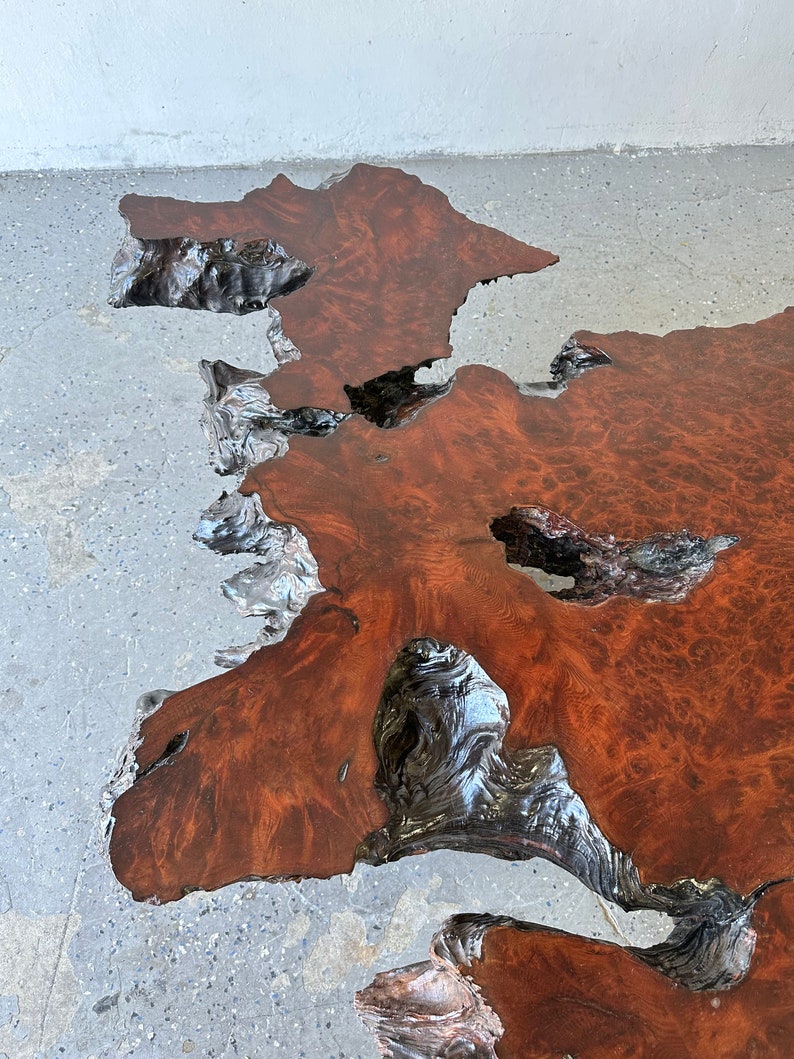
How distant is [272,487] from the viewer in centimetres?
109

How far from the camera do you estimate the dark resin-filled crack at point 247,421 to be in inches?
47.9

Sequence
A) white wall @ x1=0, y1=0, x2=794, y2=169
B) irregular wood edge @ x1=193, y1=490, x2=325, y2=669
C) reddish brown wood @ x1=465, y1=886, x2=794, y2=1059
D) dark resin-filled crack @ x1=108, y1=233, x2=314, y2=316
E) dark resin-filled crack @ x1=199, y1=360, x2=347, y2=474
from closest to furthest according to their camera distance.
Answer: reddish brown wood @ x1=465, y1=886, x2=794, y2=1059 < irregular wood edge @ x1=193, y1=490, x2=325, y2=669 < dark resin-filled crack @ x1=199, y1=360, x2=347, y2=474 < dark resin-filled crack @ x1=108, y1=233, x2=314, y2=316 < white wall @ x1=0, y1=0, x2=794, y2=169

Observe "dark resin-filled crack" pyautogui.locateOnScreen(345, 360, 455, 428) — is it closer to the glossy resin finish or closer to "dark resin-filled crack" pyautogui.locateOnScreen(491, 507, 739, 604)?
the glossy resin finish

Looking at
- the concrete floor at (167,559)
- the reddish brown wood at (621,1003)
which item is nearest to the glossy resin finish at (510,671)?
the reddish brown wood at (621,1003)

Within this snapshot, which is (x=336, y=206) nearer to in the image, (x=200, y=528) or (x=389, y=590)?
(x=200, y=528)

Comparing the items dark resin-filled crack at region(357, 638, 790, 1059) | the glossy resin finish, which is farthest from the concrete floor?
dark resin-filled crack at region(357, 638, 790, 1059)

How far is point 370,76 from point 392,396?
141cm

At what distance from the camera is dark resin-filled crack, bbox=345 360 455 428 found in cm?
125

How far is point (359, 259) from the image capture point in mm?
1396

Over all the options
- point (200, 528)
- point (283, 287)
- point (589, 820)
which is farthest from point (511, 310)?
point (589, 820)

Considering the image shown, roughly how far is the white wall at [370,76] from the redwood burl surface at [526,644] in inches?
55.6

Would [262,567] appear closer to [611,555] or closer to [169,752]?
[169,752]

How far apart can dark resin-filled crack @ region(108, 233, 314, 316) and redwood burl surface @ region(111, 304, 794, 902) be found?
35 cm

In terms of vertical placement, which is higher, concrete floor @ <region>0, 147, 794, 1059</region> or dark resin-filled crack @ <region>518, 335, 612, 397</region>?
dark resin-filled crack @ <region>518, 335, 612, 397</region>
